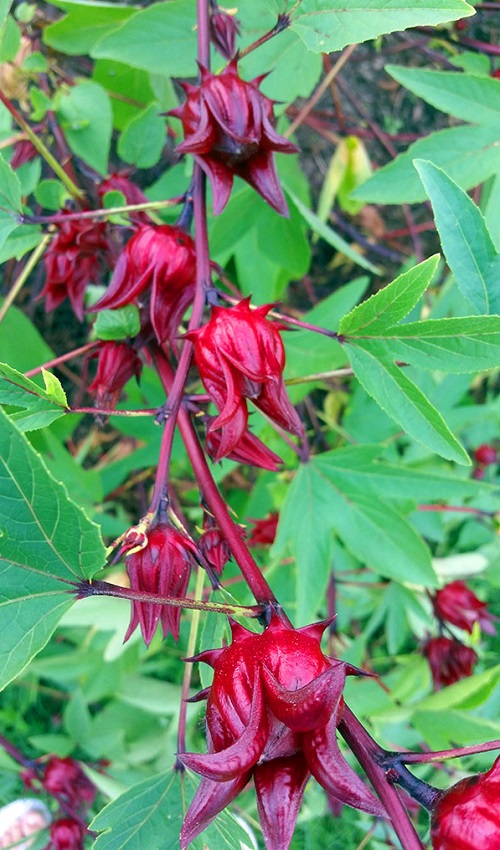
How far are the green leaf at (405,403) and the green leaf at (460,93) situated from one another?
50cm

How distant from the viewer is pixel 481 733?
35.6 inches

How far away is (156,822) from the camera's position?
62 centimetres

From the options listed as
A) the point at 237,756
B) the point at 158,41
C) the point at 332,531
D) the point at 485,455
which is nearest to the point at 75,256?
the point at 158,41

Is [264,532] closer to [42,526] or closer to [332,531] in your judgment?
[332,531]

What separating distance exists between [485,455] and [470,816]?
1.61m

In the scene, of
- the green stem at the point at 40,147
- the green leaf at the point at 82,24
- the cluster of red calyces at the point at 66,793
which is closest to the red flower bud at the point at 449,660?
the cluster of red calyces at the point at 66,793

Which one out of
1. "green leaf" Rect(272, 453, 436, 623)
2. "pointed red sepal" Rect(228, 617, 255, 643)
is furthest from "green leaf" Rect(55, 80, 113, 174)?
"pointed red sepal" Rect(228, 617, 255, 643)

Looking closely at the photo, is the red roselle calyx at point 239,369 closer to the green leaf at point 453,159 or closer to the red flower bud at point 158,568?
the red flower bud at point 158,568

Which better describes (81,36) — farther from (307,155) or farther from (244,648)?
(244,648)

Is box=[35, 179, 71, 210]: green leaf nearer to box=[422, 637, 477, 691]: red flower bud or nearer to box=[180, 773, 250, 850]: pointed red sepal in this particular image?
box=[180, 773, 250, 850]: pointed red sepal

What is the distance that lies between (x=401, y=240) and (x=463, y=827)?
1860 millimetres

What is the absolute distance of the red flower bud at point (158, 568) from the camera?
1.74 ft

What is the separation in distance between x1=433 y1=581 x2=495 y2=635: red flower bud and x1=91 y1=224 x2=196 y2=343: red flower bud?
85cm

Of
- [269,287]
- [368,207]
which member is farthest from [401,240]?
[269,287]
